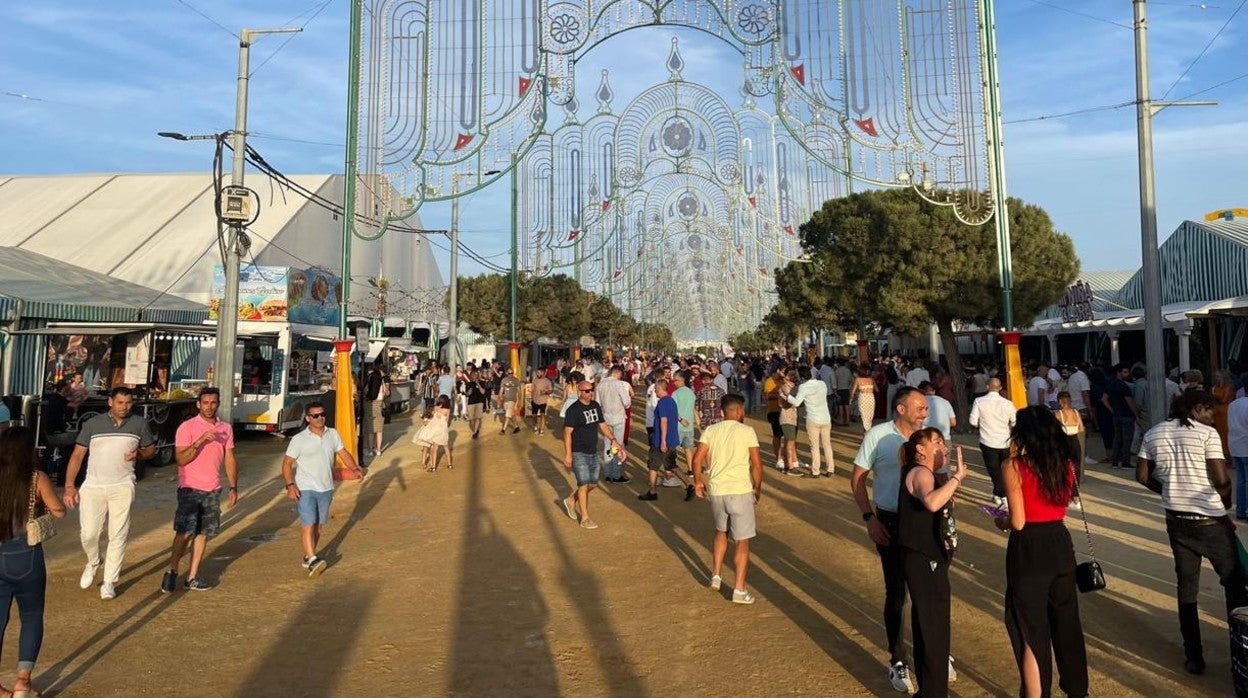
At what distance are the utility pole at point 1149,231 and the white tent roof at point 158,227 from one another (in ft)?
96.5

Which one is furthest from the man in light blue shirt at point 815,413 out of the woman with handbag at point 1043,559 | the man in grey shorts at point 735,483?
the woman with handbag at point 1043,559

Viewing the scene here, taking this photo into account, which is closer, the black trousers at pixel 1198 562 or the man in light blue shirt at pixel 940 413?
the black trousers at pixel 1198 562

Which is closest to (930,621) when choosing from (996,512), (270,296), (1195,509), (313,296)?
(996,512)

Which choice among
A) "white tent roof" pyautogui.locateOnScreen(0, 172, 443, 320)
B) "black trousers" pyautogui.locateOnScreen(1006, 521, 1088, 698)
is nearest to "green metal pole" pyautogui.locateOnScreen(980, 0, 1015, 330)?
"black trousers" pyautogui.locateOnScreen(1006, 521, 1088, 698)

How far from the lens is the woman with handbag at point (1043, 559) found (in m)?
3.64

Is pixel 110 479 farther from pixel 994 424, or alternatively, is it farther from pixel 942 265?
pixel 942 265

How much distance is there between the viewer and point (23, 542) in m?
4.11

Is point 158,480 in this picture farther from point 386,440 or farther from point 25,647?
point 25,647

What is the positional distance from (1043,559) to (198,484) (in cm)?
605

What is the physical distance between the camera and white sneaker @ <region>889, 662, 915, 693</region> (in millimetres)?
4074

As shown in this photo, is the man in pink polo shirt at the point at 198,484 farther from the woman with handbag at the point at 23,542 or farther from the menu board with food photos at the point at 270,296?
the menu board with food photos at the point at 270,296

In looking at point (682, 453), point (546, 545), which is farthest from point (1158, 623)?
point (682, 453)

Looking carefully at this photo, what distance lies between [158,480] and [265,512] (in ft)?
13.2

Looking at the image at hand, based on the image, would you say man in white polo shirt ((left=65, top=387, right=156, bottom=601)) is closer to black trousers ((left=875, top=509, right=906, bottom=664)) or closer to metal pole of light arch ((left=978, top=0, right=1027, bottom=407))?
black trousers ((left=875, top=509, right=906, bottom=664))
